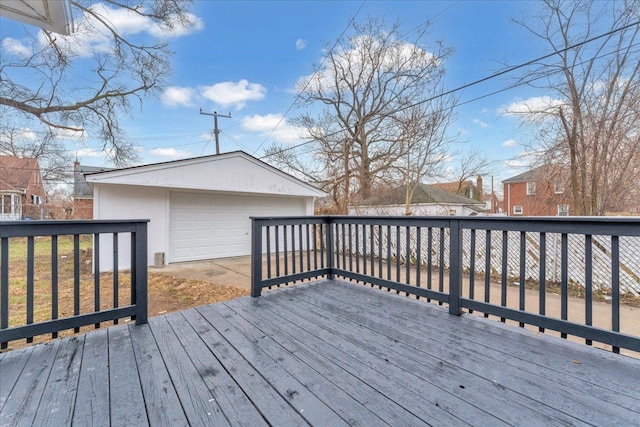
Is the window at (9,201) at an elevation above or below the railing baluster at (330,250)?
above

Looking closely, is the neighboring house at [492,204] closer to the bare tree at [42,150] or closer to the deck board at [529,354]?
the deck board at [529,354]

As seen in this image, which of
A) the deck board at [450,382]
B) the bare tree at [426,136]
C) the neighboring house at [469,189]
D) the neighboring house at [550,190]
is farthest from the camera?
the neighboring house at [469,189]

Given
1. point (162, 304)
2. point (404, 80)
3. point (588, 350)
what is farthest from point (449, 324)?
point (404, 80)

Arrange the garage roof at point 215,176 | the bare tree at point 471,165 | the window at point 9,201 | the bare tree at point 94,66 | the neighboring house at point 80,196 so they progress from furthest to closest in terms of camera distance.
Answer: the window at point 9,201, the neighboring house at point 80,196, the bare tree at point 471,165, the bare tree at point 94,66, the garage roof at point 215,176

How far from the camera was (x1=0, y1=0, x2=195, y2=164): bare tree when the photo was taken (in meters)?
8.18

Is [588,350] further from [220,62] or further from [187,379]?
[220,62]

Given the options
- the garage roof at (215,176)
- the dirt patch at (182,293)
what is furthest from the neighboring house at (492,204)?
the dirt patch at (182,293)

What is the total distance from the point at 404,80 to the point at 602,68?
621 centimetres

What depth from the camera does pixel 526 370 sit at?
162cm

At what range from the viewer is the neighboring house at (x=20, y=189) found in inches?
553

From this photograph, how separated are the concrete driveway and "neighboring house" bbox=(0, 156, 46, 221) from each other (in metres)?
12.5

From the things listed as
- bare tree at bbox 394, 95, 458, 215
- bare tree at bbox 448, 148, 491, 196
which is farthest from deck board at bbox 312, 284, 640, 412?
bare tree at bbox 448, 148, 491, 196

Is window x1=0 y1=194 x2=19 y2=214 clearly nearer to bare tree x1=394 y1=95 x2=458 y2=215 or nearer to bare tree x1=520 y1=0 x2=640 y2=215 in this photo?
bare tree x1=394 y1=95 x2=458 y2=215

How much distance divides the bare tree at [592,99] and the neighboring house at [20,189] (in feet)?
66.4
